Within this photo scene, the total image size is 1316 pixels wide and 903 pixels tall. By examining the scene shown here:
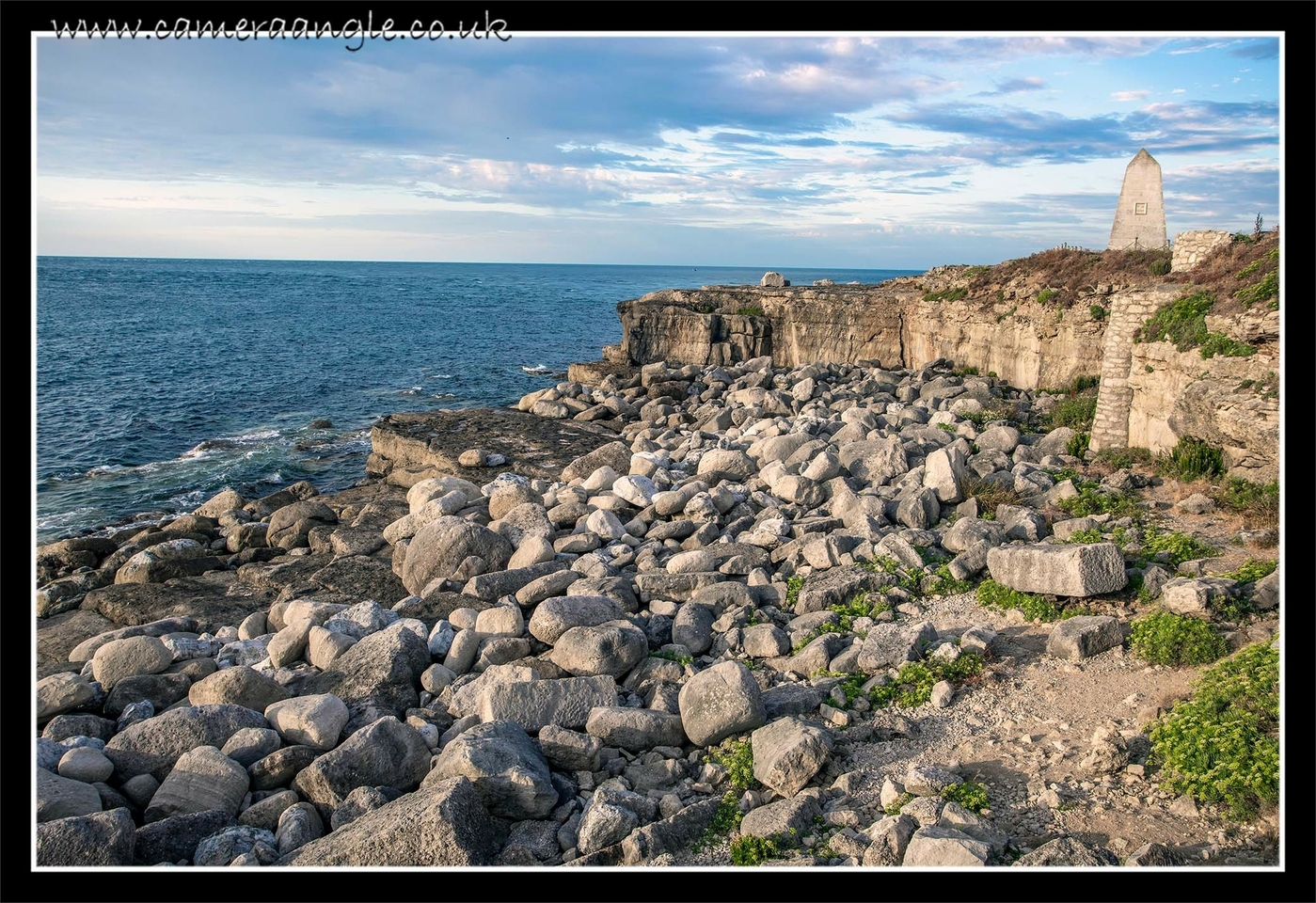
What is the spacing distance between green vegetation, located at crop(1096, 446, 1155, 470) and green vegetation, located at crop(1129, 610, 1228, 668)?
6725 millimetres

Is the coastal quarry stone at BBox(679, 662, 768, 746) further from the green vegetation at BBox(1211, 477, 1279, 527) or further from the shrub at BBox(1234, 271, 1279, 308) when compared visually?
the shrub at BBox(1234, 271, 1279, 308)

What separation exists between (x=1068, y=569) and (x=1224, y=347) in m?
6.73

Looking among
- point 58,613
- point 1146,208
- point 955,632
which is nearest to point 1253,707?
point 955,632

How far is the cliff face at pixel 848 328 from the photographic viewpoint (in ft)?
77.7

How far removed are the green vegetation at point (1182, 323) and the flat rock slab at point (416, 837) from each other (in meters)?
14.2

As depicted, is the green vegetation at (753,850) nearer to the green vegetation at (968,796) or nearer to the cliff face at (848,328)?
the green vegetation at (968,796)

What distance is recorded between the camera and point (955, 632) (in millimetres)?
9852

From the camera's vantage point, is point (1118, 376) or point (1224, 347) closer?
point (1224, 347)

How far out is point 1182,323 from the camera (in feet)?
49.5

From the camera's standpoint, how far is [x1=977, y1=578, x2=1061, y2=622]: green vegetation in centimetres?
999

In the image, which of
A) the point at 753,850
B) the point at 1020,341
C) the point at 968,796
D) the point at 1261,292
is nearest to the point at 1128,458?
the point at 1261,292

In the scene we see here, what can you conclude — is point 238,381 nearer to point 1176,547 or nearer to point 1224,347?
point 1224,347

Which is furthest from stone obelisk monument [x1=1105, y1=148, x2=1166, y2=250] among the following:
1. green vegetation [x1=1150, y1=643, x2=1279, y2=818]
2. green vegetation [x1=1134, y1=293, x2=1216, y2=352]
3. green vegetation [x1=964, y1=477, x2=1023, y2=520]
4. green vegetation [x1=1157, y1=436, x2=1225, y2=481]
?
green vegetation [x1=1150, y1=643, x2=1279, y2=818]

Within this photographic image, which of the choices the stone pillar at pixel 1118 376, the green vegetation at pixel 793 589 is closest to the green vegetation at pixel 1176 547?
the green vegetation at pixel 793 589
